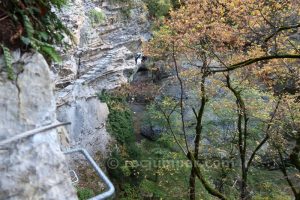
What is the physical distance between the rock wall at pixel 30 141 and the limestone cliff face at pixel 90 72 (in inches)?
371

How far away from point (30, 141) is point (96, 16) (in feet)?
42.5

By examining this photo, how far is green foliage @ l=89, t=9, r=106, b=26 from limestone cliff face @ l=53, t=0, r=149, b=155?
0.17 metres

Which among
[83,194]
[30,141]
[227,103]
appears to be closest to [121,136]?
[83,194]

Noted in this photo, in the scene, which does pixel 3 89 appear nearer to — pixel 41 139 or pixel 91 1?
pixel 41 139

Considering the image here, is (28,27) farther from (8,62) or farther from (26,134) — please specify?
(26,134)

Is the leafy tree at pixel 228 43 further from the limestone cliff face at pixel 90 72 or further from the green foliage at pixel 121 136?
the limestone cliff face at pixel 90 72

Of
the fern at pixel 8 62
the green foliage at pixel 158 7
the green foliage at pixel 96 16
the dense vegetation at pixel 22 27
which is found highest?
the green foliage at pixel 158 7

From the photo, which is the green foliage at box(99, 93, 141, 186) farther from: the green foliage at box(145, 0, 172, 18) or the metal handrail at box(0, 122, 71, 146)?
the metal handrail at box(0, 122, 71, 146)

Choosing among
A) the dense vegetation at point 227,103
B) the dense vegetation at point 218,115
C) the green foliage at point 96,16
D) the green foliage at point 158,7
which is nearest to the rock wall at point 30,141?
the dense vegetation at point 218,115

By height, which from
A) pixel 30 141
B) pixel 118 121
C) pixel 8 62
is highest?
pixel 8 62

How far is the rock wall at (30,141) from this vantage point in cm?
186

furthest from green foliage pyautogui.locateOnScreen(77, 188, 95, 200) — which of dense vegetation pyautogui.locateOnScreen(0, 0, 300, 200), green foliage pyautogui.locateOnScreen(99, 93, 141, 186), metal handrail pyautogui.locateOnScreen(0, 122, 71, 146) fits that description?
metal handrail pyautogui.locateOnScreen(0, 122, 71, 146)

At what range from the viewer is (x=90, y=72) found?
1344 centimetres

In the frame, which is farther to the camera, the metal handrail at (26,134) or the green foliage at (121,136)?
the green foliage at (121,136)
